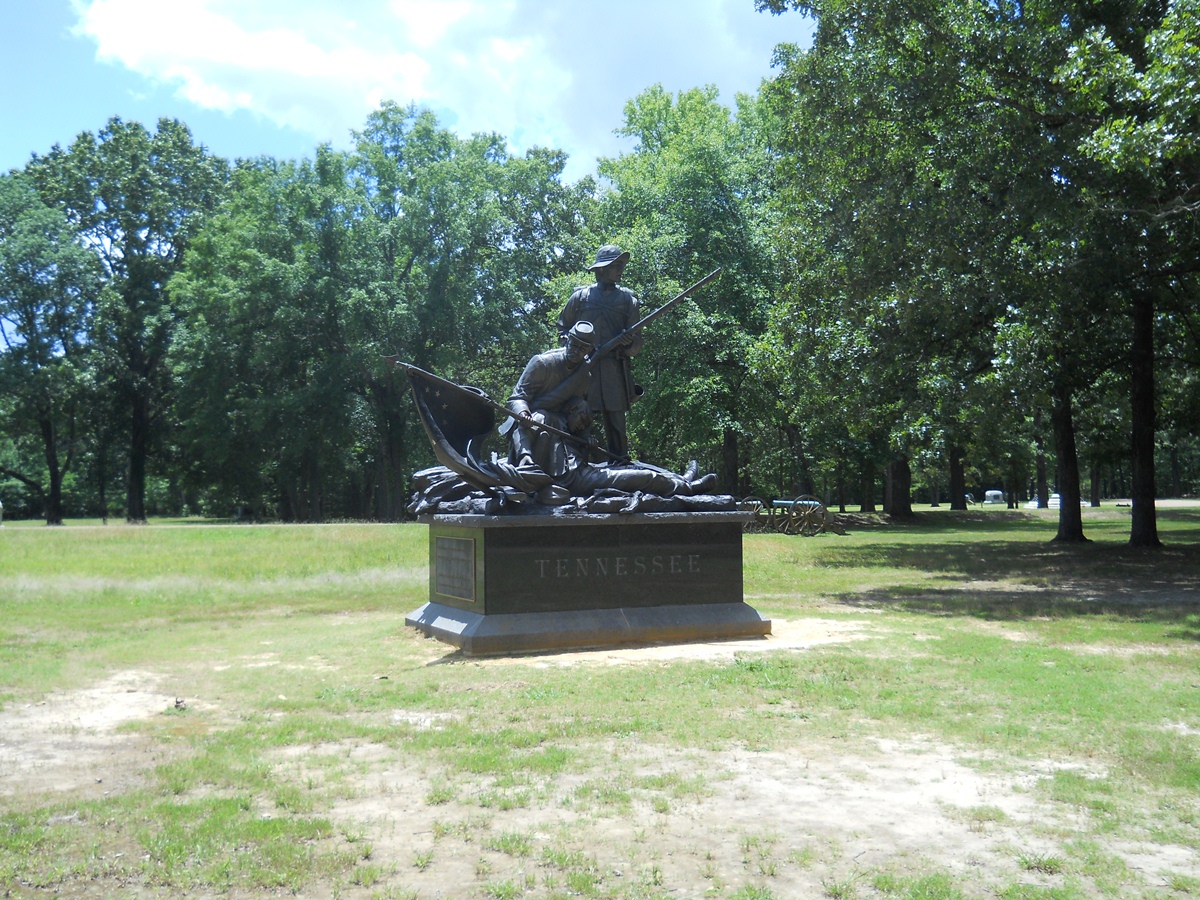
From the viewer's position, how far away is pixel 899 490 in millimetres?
36594

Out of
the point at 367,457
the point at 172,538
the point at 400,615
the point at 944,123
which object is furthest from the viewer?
the point at 367,457

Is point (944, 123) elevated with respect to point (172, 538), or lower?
elevated

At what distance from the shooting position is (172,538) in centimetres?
2109

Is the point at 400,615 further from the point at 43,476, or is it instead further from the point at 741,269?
the point at 43,476

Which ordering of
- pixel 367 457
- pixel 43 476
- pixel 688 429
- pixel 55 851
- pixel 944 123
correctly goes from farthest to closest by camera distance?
pixel 43 476
pixel 367 457
pixel 688 429
pixel 944 123
pixel 55 851

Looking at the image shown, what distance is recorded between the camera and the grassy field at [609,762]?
3850mm

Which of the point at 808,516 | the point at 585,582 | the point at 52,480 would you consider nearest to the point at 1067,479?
the point at 808,516

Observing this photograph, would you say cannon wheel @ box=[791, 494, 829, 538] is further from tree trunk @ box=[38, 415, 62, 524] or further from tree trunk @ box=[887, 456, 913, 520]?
tree trunk @ box=[38, 415, 62, 524]

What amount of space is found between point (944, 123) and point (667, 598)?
943 cm

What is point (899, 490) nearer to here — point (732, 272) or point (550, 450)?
point (732, 272)

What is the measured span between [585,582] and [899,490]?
29229mm

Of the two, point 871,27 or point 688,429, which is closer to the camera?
point 871,27

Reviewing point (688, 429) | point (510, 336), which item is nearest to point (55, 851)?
point (688, 429)

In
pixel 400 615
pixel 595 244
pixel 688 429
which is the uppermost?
pixel 595 244
